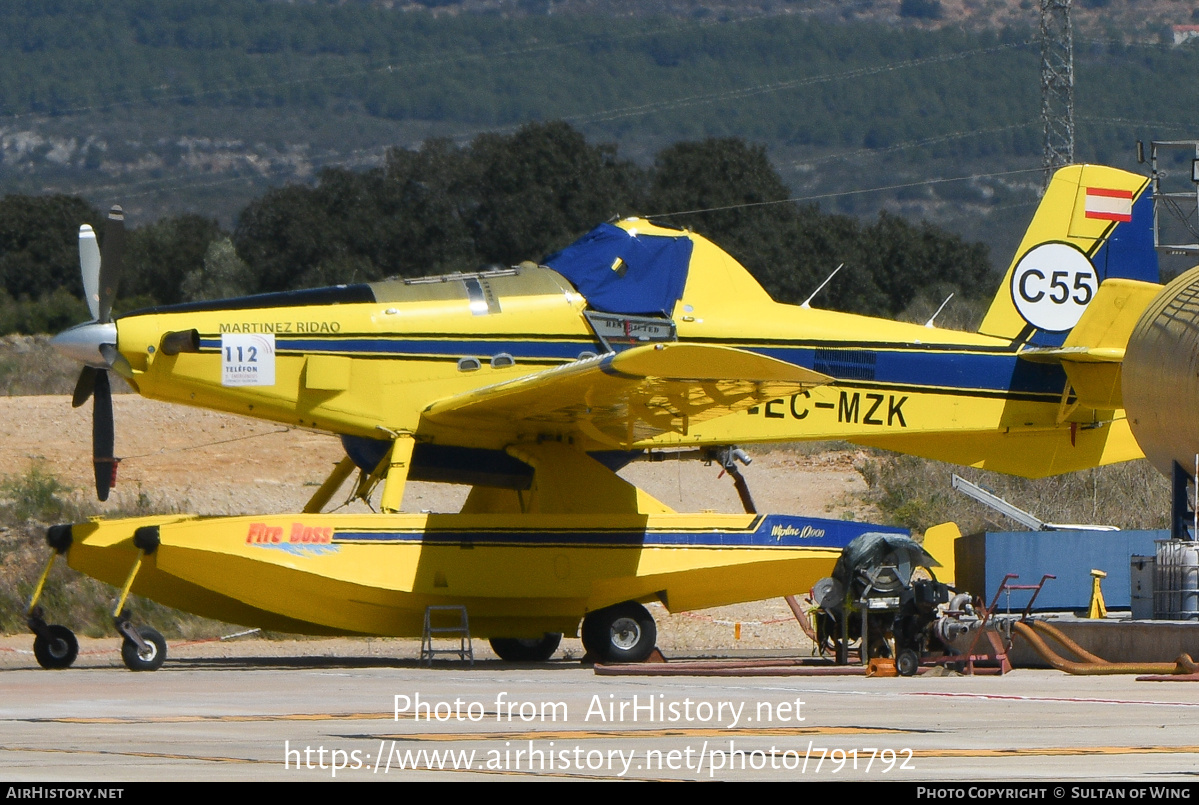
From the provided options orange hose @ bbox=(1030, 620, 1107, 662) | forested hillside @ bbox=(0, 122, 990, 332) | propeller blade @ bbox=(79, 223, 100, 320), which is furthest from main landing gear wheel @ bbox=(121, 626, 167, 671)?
forested hillside @ bbox=(0, 122, 990, 332)

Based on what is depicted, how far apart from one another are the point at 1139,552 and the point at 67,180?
12387 centimetres

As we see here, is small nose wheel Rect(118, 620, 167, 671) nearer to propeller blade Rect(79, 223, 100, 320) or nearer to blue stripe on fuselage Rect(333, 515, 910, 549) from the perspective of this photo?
blue stripe on fuselage Rect(333, 515, 910, 549)

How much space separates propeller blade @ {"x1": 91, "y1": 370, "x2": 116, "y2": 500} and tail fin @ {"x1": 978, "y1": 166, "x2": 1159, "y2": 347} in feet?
32.2

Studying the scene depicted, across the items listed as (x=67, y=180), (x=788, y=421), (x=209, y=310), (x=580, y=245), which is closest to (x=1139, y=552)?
(x=788, y=421)

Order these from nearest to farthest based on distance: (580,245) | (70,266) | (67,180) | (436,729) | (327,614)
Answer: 1. (436,729)
2. (327,614)
3. (580,245)
4. (70,266)
5. (67,180)

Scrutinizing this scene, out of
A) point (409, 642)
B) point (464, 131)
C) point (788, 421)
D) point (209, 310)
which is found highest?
point (464, 131)

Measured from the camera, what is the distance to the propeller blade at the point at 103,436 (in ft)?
55.2

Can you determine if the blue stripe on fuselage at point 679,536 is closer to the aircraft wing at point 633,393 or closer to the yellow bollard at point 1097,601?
the aircraft wing at point 633,393

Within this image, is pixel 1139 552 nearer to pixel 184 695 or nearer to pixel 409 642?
pixel 409 642

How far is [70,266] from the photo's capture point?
A: 63.2m

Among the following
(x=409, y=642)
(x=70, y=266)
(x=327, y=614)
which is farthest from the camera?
(x=70, y=266)

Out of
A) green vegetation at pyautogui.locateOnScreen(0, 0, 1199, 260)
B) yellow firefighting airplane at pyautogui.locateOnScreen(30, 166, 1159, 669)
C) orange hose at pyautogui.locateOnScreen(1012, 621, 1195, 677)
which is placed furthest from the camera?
green vegetation at pyautogui.locateOnScreen(0, 0, 1199, 260)

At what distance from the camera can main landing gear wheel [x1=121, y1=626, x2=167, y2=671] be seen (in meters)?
15.6

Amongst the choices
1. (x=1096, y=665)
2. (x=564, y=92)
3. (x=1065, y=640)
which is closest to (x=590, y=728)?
(x=1096, y=665)
